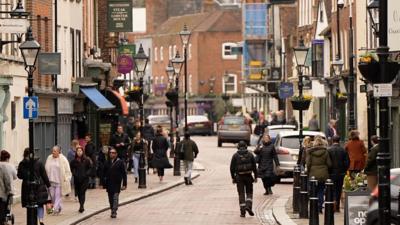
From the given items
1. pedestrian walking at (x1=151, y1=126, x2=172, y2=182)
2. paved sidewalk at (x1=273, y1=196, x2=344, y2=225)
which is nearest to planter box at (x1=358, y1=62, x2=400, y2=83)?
paved sidewalk at (x1=273, y1=196, x2=344, y2=225)

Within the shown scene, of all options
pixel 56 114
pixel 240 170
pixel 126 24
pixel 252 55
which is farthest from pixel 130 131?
pixel 252 55

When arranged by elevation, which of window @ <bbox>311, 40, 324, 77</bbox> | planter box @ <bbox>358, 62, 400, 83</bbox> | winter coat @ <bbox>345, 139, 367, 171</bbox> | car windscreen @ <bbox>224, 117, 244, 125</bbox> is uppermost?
window @ <bbox>311, 40, 324, 77</bbox>

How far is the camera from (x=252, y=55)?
403 feet

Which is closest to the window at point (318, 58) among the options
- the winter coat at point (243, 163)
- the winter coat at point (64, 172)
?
the winter coat at point (64, 172)

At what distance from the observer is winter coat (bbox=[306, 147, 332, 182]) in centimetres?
3350

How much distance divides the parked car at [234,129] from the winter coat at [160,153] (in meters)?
30.8

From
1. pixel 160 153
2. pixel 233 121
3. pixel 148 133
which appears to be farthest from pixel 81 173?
pixel 233 121

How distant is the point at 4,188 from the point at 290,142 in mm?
19585

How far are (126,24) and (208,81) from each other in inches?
3542

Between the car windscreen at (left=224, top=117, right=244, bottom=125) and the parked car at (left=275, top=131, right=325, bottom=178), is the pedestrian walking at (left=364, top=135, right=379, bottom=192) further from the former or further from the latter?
the car windscreen at (left=224, top=117, right=244, bottom=125)

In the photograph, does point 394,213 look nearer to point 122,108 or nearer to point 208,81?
point 122,108

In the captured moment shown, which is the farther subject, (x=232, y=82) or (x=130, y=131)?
(x=232, y=82)

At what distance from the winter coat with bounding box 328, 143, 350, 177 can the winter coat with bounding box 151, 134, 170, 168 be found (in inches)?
722

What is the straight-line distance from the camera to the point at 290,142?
→ 4856 cm
